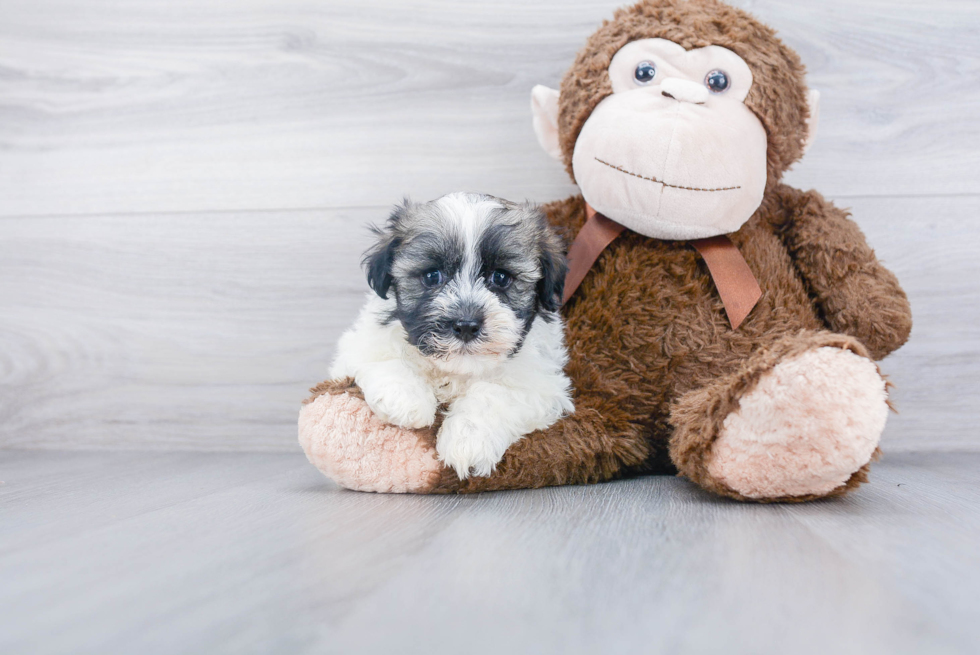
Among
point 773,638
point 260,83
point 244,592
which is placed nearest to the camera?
point 773,638

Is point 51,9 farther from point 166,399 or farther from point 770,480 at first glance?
point 770,480

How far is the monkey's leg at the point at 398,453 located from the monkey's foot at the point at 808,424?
0.29 metres

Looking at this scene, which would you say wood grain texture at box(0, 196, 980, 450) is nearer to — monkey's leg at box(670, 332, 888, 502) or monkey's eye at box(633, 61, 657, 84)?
monkey's eye at box(633, 61, 657, 84)

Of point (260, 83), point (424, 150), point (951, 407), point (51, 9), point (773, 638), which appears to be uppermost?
point (51, 9)

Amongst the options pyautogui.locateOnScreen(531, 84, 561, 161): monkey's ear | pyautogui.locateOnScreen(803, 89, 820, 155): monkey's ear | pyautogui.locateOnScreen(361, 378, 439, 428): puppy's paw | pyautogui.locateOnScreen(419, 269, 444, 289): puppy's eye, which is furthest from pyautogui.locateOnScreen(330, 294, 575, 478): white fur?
pyautogui.locateOnScreen(803, 89, 820, 155): monkey's ear

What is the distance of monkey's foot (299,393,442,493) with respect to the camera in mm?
1093

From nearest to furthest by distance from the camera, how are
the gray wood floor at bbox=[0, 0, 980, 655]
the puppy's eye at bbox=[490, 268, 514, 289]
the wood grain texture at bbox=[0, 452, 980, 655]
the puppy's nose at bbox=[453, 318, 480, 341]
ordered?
the wood grain texture at bbox=[0, 452, 980, 655], the puppy's nose at bbox=[453, 318, 480, 341], the puppy's eye at bbox=[490, 268, 514, 289], the gray wood floor at bbox=[0, 0, 980, 655]

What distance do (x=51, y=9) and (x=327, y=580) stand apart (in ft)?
5.91

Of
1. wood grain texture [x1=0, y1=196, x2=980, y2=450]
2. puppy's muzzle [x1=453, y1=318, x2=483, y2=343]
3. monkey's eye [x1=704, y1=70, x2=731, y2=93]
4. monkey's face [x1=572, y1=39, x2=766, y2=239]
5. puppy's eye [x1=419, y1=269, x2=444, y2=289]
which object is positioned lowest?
wood grain texture [x1=0, y1=196, x2=980, y2=450]

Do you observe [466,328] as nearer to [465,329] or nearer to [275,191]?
[465,329]

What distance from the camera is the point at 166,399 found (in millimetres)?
1768

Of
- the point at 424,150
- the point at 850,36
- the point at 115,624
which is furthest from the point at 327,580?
the point at 850,36

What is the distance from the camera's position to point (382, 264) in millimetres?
1184

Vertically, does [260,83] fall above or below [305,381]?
above
